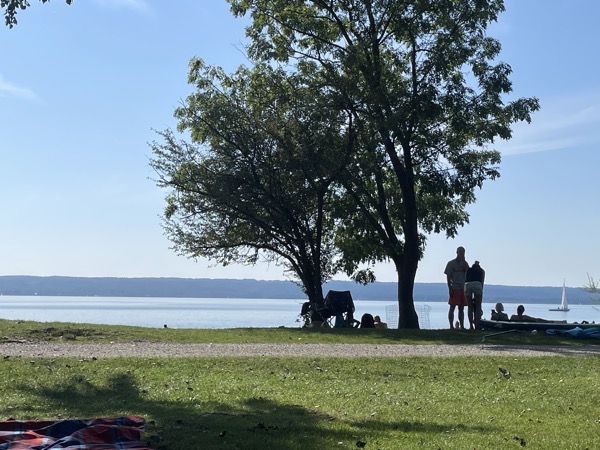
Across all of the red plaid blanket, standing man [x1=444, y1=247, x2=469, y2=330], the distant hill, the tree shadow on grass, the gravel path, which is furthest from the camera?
the distant hill

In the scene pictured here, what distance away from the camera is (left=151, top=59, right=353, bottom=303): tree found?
98.4 ft

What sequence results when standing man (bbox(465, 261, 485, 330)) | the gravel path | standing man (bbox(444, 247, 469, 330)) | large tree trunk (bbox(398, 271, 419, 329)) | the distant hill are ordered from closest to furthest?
the gravel path, standing man (bbox(465, 261, 485, 330)), standing man (bbox(444, 247, 469, 330)), large tree trunk (bbox(398, 271, 419, 329)), the distant hill

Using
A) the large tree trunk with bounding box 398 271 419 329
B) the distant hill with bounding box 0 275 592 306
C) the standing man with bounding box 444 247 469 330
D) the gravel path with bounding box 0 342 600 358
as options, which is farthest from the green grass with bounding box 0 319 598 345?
the distant hill with bounding box 0 275 592 306

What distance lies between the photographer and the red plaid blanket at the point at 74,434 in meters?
7.45

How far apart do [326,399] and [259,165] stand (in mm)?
20317

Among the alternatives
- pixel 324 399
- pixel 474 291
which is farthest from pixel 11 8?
A: pixel 474 291

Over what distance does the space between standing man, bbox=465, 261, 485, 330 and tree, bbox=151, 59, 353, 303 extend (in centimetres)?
648

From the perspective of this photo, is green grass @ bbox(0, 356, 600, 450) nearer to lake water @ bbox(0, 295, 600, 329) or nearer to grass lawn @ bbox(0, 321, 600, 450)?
grass lawn @ bbox(0, 321, 600, 450)

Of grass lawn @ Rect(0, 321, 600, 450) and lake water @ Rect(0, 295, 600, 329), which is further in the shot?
lake water @ Rect(0, 295, 600, 329)

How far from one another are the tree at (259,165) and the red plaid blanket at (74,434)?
21487 millimetres

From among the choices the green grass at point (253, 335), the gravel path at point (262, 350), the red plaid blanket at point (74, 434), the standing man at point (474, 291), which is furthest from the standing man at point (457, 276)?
the red plaid blanket at point (74, 434)

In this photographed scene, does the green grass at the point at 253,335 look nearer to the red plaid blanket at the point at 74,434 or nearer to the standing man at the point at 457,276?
the standing man at the point at 457,276

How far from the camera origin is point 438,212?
31.2 metres

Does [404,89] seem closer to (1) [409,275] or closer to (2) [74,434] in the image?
(1) [409,275]
